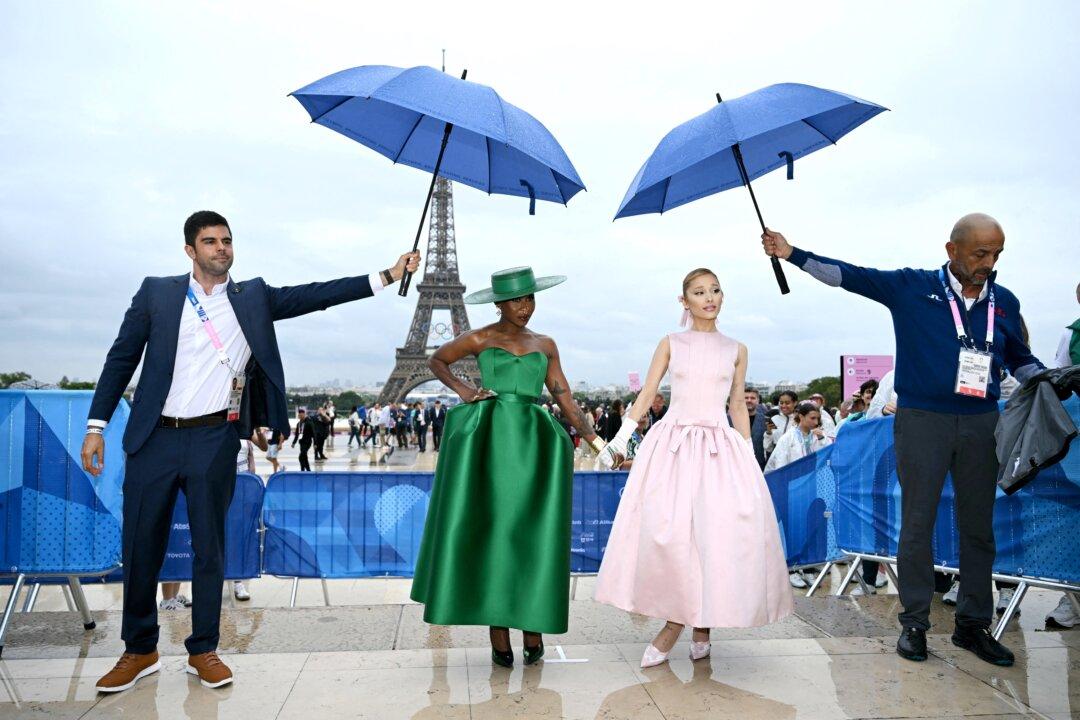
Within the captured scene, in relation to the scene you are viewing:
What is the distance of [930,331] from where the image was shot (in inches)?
147

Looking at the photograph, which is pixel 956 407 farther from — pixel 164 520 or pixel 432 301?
pixel 432 301

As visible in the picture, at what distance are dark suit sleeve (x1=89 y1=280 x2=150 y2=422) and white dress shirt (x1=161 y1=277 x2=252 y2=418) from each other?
0.50 feet

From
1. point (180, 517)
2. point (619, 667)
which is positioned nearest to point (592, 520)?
point (619, 667)

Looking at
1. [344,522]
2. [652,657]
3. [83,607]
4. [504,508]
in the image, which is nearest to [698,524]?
[652,657]

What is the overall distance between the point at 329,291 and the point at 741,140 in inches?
74.3

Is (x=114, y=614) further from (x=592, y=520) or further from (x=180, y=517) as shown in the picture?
(x=592, y=520)

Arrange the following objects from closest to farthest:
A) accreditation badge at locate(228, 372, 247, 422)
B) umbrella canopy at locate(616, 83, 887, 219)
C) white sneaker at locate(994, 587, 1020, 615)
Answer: accreditation badge at locate(228, 372, 247, 422) → umbrella canopy at locate(616, 83, 887, 219) → white sneaker at locate(994, 587, 1020, 615)

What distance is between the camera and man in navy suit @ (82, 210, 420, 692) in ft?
11.1

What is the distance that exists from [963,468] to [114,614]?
13.7ft

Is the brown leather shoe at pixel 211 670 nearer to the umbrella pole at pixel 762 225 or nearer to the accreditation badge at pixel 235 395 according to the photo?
the accreditation badge at pixel 235 395

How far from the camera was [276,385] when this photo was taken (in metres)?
3.58

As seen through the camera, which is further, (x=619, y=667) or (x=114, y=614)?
(x=114, y=614)

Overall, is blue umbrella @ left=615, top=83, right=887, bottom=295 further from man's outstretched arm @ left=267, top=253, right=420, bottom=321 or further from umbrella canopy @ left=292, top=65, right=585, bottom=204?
man's outstretched arm @ left=267, top=253, right=420, bottom=321

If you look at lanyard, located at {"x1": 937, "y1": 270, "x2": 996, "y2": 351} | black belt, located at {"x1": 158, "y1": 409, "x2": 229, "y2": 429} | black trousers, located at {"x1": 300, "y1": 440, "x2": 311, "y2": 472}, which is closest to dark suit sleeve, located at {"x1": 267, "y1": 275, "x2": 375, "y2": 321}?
black belt, located at {"x1": 158, "y1": 409, "x2": 229, "y2": 429}
